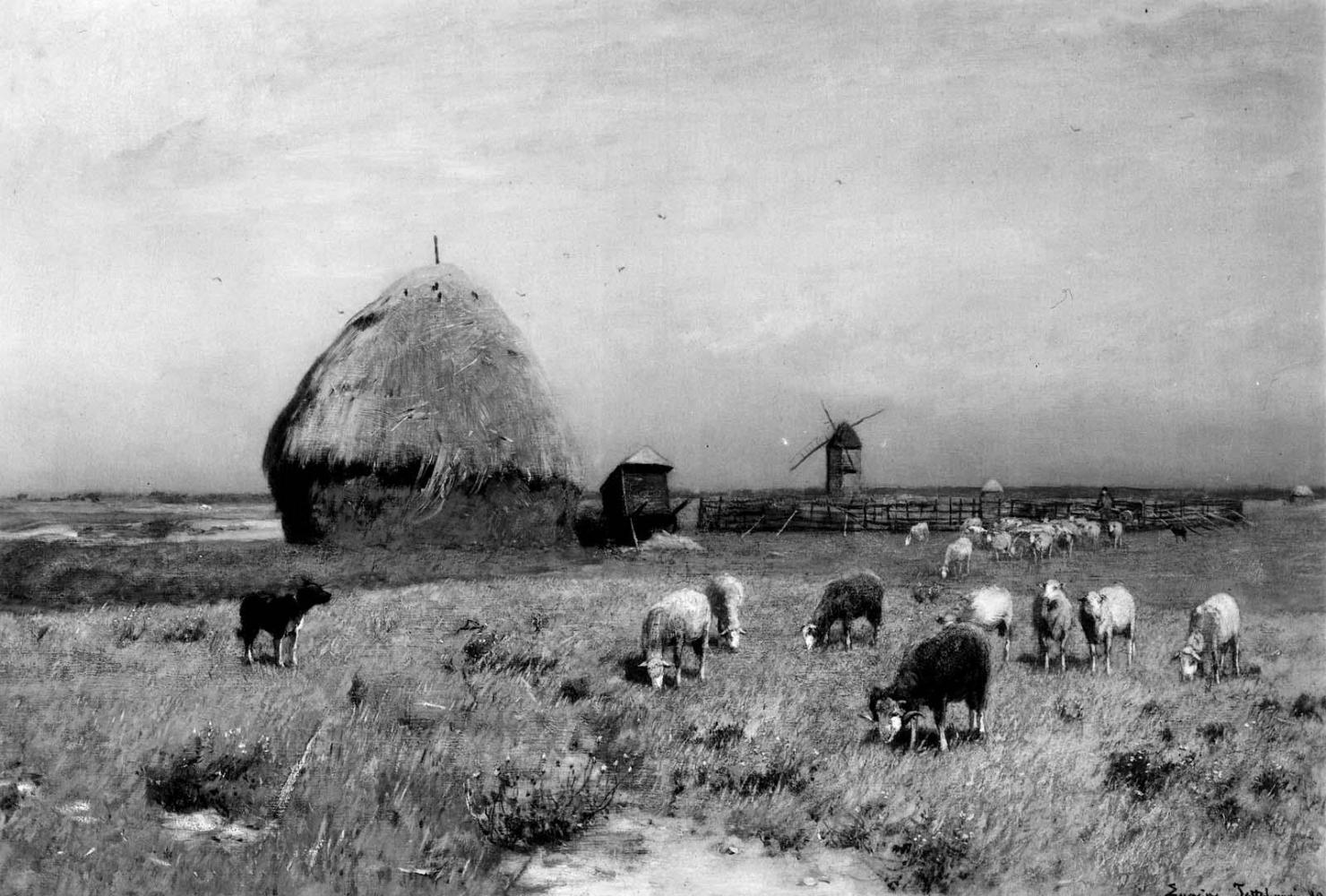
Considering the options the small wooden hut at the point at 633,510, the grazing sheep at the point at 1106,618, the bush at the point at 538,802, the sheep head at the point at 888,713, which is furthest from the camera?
the small wooden hut at the point at 633,510

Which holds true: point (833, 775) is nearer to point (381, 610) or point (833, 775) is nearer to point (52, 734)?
point (52, 734)

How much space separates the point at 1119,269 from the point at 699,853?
19.5 feet

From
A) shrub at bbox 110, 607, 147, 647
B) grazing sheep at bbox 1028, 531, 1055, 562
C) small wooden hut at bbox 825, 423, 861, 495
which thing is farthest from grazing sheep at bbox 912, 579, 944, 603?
shrub at bbox 110, 607, 147, 647

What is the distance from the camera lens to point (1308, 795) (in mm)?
6344

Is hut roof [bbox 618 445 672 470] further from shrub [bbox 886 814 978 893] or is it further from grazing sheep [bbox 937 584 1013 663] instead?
shrub [bbox 886 814 978 893]

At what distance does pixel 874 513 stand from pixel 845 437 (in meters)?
14.7

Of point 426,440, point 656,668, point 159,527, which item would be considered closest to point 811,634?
point 656,668

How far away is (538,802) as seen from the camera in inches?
220

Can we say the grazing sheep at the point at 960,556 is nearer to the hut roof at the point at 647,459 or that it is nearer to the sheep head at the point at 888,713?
the hut roof at the point at 647,459

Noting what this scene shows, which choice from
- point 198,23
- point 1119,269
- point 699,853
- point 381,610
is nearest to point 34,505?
point 381,610

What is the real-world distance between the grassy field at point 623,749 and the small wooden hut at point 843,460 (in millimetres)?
2346

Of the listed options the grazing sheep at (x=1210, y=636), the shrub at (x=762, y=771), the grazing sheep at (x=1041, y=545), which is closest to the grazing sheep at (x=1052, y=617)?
the grazing sheep at (x=1210, y=636)

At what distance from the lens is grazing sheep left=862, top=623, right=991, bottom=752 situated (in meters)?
6.86

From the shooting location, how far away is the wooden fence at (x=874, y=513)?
19.2 meters
